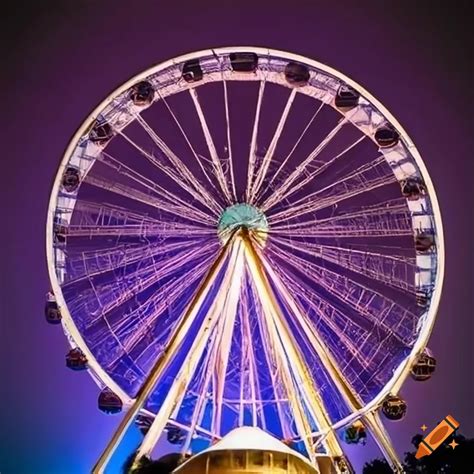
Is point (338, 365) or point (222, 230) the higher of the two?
point (222, 230)

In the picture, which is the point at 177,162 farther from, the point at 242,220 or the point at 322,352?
the point at 322,352

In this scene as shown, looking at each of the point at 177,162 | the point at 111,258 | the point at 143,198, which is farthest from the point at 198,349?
the point at 177,162

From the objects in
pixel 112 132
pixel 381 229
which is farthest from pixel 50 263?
pixel 381 229

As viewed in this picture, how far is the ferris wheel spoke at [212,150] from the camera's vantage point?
12.6 metres

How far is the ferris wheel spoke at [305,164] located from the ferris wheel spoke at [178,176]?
837mm

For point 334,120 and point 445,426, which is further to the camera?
point 445,426

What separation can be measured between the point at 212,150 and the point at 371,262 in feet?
8.67

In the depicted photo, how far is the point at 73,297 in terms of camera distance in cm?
1252

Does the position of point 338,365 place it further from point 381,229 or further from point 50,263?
point 50,263

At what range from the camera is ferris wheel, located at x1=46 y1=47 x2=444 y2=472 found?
12328mm

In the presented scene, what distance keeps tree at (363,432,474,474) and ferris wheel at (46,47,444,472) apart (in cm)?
243

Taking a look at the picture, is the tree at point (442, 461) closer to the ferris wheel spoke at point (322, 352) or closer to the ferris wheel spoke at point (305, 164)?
the ferris wheel spoke at point (322, 352)

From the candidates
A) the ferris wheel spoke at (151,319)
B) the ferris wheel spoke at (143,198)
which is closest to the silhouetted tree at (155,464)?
the ferris wheel spoke at (151,319)

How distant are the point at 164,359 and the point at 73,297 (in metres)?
1.67
